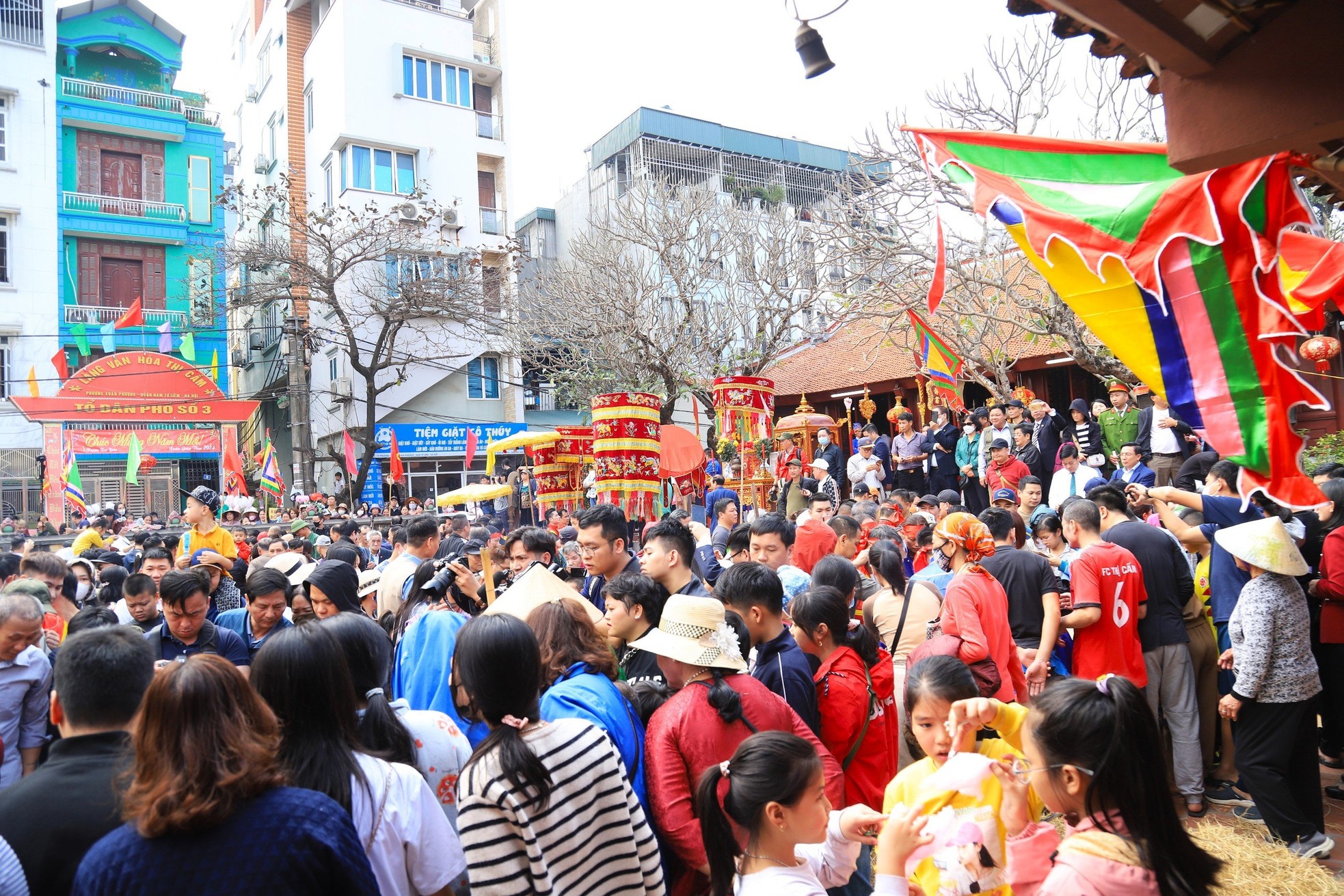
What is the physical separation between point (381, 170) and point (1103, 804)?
28.0 m

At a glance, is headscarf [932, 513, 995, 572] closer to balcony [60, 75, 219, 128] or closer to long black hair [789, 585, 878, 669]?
long black hair [789, 585, 878, 669]

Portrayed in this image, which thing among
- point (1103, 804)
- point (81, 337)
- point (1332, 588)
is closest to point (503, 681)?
point (1103, 804)

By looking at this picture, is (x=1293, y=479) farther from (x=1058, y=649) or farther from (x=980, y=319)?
(x=980, y=319)

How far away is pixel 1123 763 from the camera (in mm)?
2088

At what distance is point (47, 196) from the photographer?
23.8 m

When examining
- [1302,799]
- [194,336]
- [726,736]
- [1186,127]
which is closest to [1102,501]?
[1302,799]

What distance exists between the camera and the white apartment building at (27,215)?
74.6ft

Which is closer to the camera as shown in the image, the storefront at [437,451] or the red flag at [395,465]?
the red flag at [395,465]

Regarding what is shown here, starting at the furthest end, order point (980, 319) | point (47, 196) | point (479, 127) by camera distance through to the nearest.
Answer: point (479, 127) → point (47, 196) → point (980, 319)

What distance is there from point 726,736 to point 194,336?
86.4 ft

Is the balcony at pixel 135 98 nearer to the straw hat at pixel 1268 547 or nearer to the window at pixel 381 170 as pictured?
the window at pixel 381 170

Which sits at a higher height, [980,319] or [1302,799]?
[980,319]

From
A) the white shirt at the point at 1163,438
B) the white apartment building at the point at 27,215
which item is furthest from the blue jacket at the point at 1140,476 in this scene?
the white apartment building at the point at 27,215

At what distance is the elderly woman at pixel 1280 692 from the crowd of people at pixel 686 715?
0.05 feet
